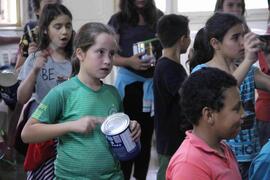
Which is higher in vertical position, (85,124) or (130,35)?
(130,35)

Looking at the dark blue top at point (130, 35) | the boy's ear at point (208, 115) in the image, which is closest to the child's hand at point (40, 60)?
the dark blue top at point (130, 35)

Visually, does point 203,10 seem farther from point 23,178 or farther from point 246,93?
point 246,93

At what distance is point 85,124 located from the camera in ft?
5.14

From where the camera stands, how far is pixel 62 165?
1687 mm

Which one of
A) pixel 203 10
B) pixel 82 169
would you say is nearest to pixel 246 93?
pixel 82 169

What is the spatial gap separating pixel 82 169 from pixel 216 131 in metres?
0.54

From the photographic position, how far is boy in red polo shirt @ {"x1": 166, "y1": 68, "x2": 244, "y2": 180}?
1273 millimetres

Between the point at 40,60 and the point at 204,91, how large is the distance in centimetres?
107

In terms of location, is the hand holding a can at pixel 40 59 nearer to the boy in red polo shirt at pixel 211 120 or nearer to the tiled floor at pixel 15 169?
the boy in red polo shirt at pixel 211 120

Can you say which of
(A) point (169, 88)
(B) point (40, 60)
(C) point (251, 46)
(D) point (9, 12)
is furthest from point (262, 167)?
(D) point (9, 12)

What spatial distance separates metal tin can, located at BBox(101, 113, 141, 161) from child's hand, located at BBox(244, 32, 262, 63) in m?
0.52

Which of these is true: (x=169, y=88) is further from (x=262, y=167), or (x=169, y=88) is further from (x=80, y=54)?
(x=262, y=167)

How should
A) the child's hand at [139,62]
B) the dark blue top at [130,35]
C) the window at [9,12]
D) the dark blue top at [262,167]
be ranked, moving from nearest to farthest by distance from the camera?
the dark blue top at [262,167]
the child's hand at [139,62]
the dark blue top at [130,35]
the window at [9,12]

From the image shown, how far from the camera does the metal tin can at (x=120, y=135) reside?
1.54 meters
